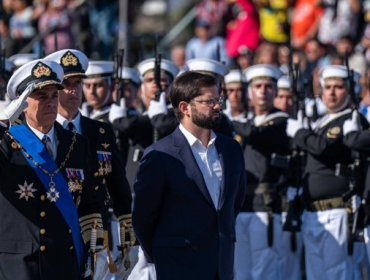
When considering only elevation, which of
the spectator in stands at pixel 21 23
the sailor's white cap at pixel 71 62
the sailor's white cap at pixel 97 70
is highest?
the spectator in stands at pixel 21 23

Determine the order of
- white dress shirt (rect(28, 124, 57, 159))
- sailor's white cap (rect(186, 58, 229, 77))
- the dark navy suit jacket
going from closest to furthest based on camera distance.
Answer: white dress shirt (rect(28, 124, 57, 159))
the dark navy suit jacket
sailor's white cap (rect(186, 58, 229, 77))

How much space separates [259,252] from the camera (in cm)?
1227

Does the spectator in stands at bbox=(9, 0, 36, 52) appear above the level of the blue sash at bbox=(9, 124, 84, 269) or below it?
above

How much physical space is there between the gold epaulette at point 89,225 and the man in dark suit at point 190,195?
0.33m

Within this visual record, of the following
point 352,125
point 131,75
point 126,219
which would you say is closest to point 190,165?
point 126,219

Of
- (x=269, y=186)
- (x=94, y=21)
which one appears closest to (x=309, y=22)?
(x=94, y=21)

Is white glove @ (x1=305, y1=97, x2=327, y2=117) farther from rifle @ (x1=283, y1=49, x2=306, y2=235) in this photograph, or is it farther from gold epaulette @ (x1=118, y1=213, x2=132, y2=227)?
gold epaulette @ (x1=118, y1=213, x2=132, y2=227)

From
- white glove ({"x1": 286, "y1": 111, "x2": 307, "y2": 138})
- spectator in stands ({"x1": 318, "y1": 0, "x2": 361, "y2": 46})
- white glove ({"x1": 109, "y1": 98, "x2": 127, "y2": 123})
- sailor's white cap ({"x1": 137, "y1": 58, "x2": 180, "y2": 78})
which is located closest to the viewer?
white glove ({"x1": 109, "y1": 98, "x2": 127, "y2": 123})

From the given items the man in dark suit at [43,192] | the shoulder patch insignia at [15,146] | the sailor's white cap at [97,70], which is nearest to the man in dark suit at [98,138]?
the man in dark suit at [43,192]

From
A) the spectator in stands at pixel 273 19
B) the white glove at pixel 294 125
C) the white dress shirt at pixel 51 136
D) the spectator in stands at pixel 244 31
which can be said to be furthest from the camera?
the spectator in stands at pixel 273 19

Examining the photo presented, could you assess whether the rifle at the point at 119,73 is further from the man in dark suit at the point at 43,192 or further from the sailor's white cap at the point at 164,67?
the man in dark suit at the point at 43,192

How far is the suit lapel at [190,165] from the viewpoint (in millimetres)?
7938

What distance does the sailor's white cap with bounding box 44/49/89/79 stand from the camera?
352 inches

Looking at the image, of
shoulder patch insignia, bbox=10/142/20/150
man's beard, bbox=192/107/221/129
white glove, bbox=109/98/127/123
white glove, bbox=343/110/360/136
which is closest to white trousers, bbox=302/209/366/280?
white glove, bbox=343/110/360/136
